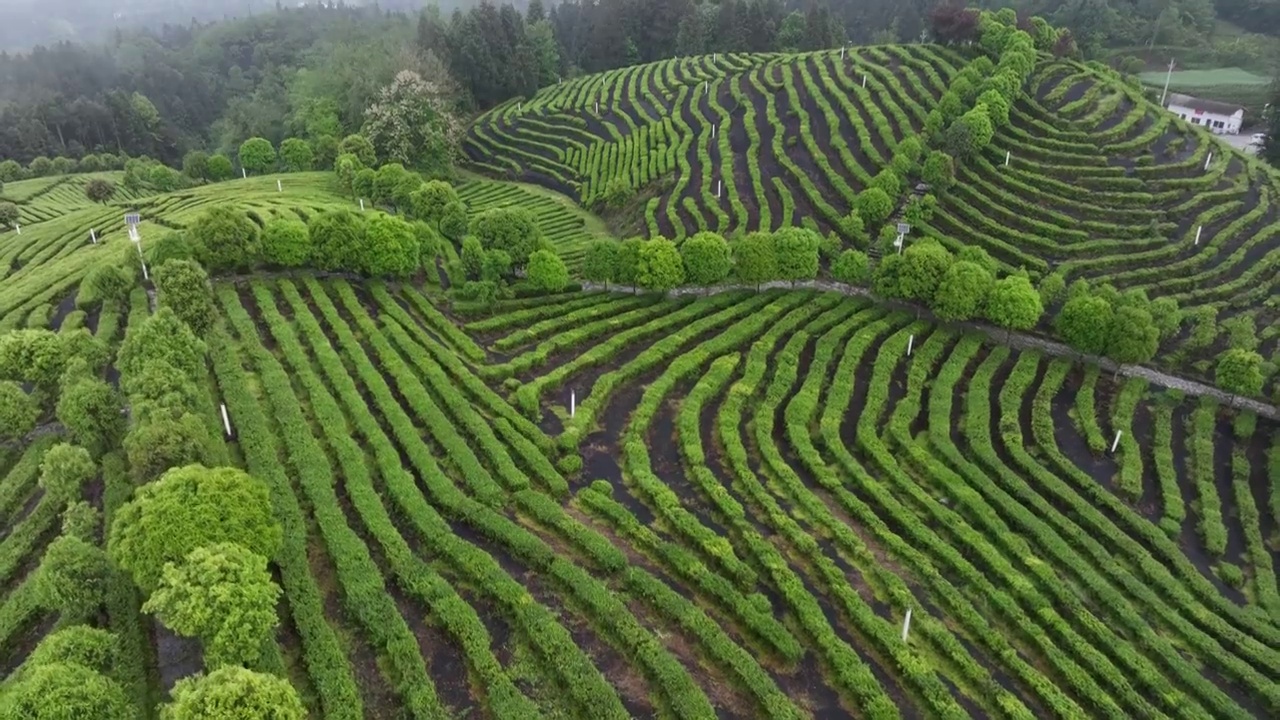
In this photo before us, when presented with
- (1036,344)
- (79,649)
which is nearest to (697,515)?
(79,649)

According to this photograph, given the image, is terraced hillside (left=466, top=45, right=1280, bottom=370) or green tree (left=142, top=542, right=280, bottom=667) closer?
green tree (left=142, top=542, right=280, bottom=667)

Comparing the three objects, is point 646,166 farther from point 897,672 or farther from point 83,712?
point 83,712

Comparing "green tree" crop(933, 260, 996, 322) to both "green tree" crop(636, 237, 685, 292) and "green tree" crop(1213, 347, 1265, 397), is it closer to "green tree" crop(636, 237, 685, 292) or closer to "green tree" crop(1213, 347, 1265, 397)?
"green tree" crop(1213, 347, 1265, 397)

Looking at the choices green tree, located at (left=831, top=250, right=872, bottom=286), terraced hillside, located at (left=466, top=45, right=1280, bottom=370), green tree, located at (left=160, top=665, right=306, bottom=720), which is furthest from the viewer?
terraced hillside, located at (left=466, top=45, right=1280, bottom=370)

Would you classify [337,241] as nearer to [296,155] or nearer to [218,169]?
[296,155]

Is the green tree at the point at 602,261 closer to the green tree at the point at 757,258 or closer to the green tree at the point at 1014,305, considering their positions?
the green tree at the point at 757,258

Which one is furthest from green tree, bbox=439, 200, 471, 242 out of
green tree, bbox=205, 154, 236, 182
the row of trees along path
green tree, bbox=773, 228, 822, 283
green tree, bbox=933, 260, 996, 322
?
green tree, bbox=205, 154, 236, 182

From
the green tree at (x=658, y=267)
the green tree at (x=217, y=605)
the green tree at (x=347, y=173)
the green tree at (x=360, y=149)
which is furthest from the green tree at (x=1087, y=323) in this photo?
the green tree at (x=360, y=149)
